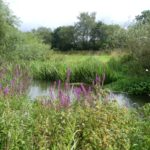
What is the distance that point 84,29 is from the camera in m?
51.8

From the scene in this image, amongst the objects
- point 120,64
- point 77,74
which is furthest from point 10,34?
point 120,64

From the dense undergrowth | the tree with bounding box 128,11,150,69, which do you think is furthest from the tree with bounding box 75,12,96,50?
the dense undergrowth

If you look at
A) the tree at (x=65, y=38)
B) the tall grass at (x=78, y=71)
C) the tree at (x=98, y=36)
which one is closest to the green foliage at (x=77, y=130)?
the tall grass at (x=78, y=71)

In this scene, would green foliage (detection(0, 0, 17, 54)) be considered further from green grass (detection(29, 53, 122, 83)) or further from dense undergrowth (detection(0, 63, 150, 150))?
dense undergrowth (detection(0, 63, 150, 150))

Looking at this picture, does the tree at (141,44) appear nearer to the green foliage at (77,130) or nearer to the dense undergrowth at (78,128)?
the dense undergrowth at (78,128)

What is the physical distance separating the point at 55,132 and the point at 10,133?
61cm

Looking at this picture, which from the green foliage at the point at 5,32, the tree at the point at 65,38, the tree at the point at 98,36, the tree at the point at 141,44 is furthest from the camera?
the tree at the point at 65,38

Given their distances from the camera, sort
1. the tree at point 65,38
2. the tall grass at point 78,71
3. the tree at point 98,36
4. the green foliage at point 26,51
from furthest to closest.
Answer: the tree at point 65,38 → the tree at point 98,36 → the green foliage at point 26,51 → the tall grass at point 78,71

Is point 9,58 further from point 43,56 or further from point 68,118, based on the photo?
point 68,118

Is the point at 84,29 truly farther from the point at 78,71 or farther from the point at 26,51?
the point at 78,71

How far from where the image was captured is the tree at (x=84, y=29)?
166ft

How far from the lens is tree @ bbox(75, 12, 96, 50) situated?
50.7m

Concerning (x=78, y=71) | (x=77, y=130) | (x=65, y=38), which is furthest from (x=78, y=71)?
(x=65, y=38)

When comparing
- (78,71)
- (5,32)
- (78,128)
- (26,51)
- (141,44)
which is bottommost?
(78,71)
